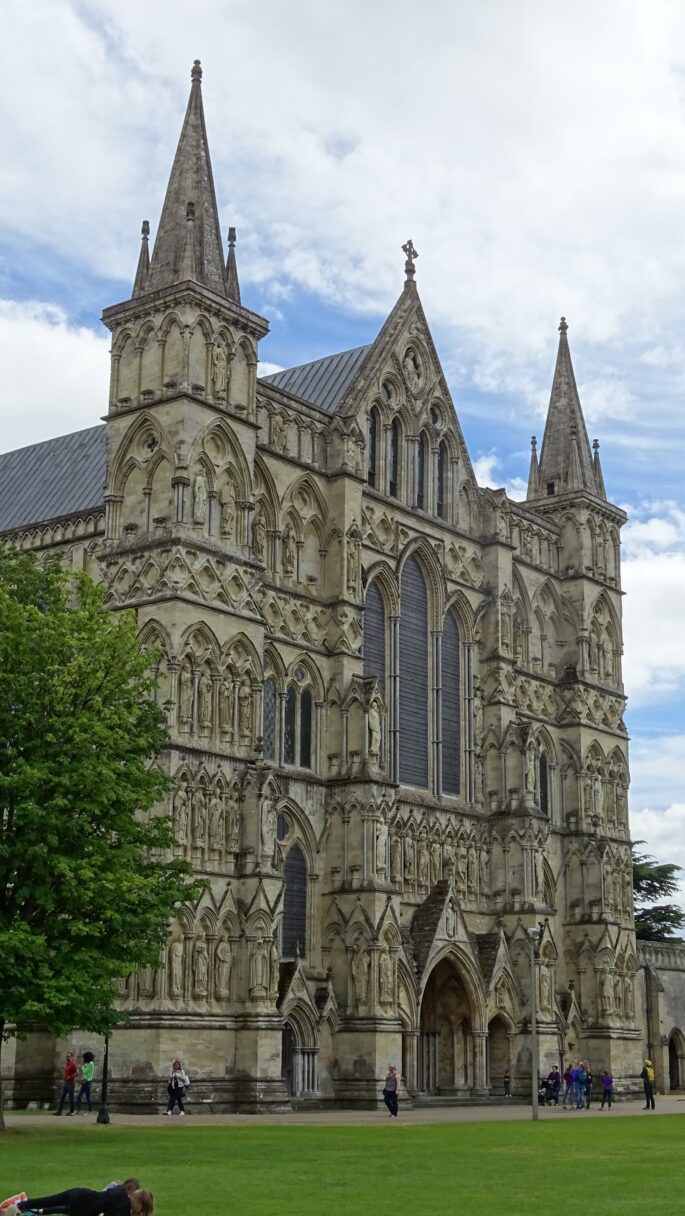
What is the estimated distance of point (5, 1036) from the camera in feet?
98.3

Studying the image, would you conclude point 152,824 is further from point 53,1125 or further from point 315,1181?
point 315,1181

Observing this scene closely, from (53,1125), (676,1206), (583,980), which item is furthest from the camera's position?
(583,980)

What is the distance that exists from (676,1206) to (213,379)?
101ft

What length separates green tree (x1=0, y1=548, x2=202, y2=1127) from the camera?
28547mm

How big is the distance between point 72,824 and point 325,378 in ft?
95.7

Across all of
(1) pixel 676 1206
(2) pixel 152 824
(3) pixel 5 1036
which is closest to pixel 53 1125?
(3) pixel 5 1036

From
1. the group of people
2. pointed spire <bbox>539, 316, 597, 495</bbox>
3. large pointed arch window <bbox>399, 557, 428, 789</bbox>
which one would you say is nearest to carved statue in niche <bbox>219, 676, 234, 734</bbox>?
large pointed arch window <bbox>399, 557, 428, 789</bbox>

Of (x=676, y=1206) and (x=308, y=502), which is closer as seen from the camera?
(x=676, y=1206)

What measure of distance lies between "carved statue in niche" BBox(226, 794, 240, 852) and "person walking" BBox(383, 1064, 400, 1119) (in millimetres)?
7198

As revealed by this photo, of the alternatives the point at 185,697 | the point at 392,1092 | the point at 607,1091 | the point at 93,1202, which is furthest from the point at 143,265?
the point at 93,1202

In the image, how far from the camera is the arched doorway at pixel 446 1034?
51.2m

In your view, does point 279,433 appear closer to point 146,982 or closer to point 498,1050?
point 146,982

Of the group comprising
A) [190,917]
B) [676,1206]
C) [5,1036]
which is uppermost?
[190,917]

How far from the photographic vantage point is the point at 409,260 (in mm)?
56531
